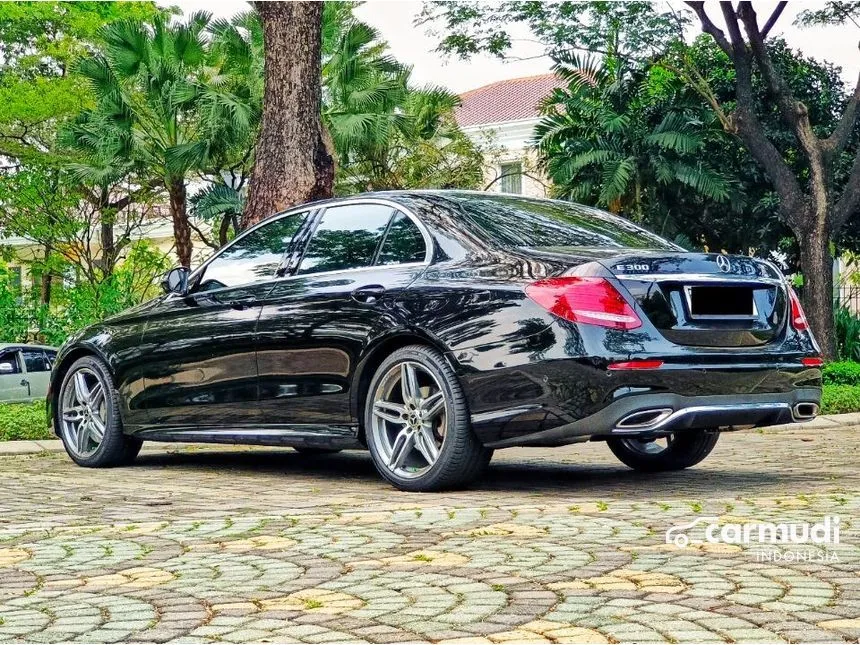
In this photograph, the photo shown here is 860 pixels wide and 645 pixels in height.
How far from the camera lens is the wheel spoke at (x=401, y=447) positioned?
7.00 metres

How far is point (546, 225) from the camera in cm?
732

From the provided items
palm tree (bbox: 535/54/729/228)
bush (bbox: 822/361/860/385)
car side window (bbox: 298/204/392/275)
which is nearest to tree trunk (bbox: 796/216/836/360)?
bush (bbox: 822/361/860/385)

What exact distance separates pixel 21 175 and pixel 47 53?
3.42 meters

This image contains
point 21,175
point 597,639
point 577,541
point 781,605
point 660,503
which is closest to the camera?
point 597,639

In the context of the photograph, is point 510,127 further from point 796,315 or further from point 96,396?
point 796,315

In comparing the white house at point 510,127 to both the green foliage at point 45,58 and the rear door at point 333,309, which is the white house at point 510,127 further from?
the rear door at point 333,309

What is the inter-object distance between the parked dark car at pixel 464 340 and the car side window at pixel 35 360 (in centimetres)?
1480

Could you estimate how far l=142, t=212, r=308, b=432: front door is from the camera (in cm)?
792

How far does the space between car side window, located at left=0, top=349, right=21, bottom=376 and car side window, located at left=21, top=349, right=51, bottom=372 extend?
0.48 ft

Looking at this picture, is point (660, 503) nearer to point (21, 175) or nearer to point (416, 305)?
point (416, 305)

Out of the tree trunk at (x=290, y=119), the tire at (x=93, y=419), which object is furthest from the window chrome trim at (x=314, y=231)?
the tree trunk at (x=290, y=119)

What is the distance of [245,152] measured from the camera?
32.5 metres

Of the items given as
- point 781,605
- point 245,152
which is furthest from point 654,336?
point 245,152

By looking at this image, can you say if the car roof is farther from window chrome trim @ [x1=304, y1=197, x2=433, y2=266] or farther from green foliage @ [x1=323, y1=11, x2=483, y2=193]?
window chrome trim @ [x1=304, y1=197, x2=433, y2=266]
